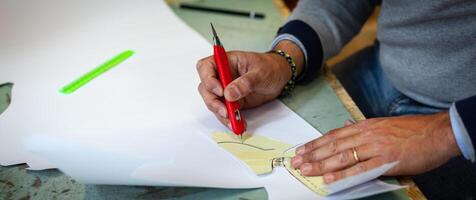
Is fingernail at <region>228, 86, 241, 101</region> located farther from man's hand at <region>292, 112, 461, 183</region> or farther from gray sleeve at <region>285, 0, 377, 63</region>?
gray sleeve at <region>285, 0, 377, 63</region>

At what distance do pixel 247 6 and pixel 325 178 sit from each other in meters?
0.58

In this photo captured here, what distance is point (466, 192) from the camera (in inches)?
28.4

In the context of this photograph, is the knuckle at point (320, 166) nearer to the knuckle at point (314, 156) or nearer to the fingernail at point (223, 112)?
the knuckle at point (314, 156)

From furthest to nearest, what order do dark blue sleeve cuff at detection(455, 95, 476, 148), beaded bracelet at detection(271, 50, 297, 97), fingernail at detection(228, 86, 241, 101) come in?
beaded bracelet at detection(271, 50, 297, 97) < fingernail at detection(228, 86, 241, 101) < dark blue sleeve cuff at detection(455, 95, 476, 148)

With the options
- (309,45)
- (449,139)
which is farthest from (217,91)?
(449,139)

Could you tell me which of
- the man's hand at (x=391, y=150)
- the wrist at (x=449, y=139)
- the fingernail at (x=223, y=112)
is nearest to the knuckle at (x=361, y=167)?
the man's hand at (x=391, y=150)

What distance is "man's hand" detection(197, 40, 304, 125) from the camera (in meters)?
0.68

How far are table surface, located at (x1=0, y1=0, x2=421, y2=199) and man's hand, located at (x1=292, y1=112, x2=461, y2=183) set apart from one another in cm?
4

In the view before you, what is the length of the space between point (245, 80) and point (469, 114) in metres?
0.31

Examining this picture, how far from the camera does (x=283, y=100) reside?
30.0 inches

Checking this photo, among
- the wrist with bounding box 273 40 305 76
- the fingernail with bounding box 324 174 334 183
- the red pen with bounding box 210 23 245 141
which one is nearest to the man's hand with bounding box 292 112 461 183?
the fingernail with bounding box 324 174 334 183

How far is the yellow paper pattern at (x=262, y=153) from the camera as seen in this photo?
57 cm

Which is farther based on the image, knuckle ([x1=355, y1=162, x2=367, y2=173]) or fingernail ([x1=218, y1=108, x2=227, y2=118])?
fingernail ([x1=218, y1=108, x2=227, y2=118])

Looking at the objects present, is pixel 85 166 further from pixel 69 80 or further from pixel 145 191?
pixel 69 80
